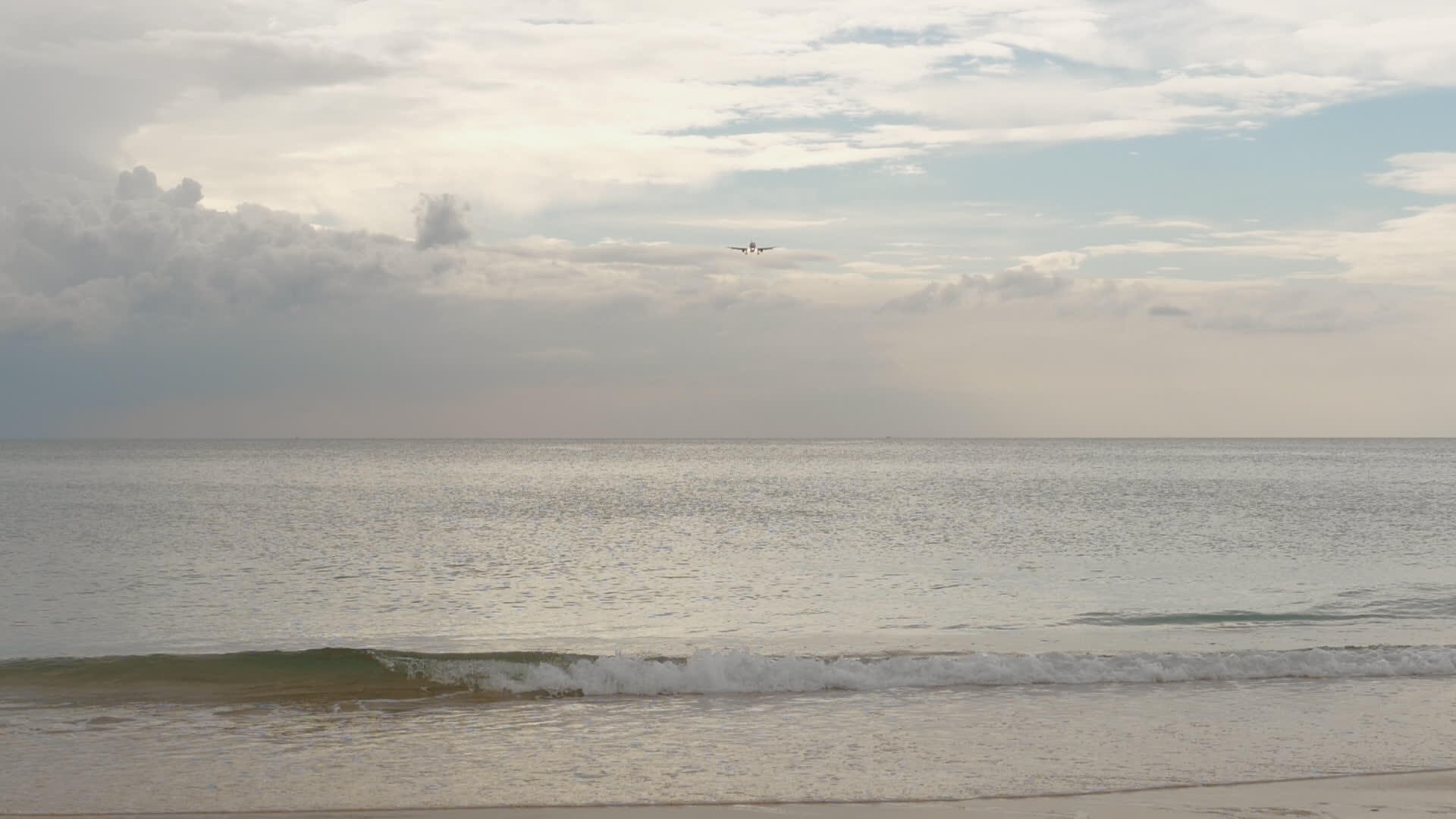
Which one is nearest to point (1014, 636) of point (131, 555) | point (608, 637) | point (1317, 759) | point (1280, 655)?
point (1280, 655)

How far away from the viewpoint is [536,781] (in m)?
13.0

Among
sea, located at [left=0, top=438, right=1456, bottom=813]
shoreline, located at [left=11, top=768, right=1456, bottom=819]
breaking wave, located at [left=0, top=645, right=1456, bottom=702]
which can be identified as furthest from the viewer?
breaking wave, located at [left=0, top=645, right=1456, bottom=702]

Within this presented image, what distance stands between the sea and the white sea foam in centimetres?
6

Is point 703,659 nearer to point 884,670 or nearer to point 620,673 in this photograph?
point 620,673

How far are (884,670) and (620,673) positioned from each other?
451 centimetres

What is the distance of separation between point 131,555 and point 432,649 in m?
23.0

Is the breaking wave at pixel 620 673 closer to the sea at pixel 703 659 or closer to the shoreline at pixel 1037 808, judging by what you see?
the sea at pixel 703 659

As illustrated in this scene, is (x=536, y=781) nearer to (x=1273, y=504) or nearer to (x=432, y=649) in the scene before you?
(x=432, y=649)

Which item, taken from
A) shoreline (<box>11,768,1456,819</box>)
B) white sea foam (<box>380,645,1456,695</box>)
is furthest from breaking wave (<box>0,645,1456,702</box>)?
shoreline (<box>11,768,1456,819</box>)

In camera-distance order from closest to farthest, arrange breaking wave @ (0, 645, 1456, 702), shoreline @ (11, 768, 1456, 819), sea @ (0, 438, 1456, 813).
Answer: shoreline @ (11, 768, 1456, 819) → sea @ (0, 438, 1456, 813) → breaking wave @ (0, 645, 1456, 702)

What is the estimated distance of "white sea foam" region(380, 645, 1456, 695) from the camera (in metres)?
19.1

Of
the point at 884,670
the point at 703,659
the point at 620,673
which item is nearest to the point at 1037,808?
the point at 884,670

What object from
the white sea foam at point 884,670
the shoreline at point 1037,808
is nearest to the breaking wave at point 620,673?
the white sea foam at point 884,670

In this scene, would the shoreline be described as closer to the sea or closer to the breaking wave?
the sea
